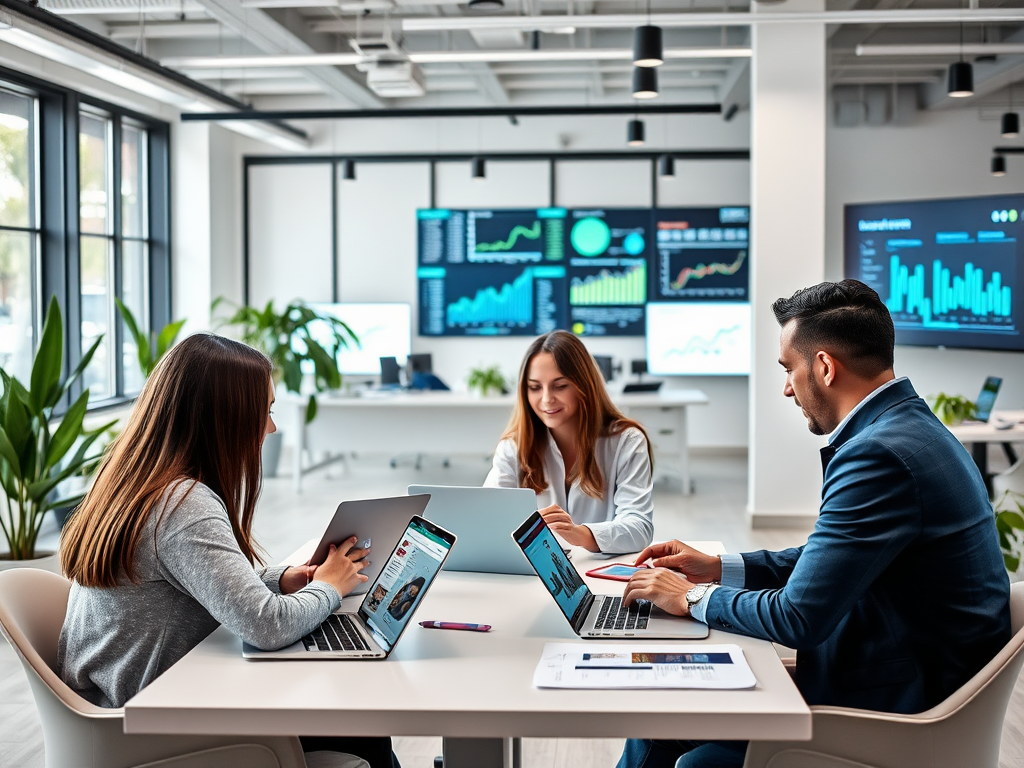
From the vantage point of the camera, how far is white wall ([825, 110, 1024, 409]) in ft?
29.2

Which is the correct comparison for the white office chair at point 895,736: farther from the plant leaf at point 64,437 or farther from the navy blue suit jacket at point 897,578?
the plant leaf at point 64,437

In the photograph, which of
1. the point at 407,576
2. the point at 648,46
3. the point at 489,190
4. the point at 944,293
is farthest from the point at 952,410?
the point at 489,190

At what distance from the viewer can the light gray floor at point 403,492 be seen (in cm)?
310

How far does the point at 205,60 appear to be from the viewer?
245 inches

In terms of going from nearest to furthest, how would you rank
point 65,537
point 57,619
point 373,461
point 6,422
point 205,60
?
point 65,537 < point 57,619 < point 6,422 < point 205,60 < point 373,461

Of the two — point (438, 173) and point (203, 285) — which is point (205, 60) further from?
point (438, 173)

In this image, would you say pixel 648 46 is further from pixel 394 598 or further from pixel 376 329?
pixel 376 329

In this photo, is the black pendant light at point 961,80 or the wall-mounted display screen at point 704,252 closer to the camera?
the black pendant light at point 961,80

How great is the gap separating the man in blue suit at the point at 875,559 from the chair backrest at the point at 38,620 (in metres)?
1.11

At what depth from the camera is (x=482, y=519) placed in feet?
7.48

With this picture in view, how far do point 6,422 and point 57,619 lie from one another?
2312 mm

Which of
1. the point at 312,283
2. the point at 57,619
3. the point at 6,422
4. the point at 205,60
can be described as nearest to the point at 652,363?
the point at 312,283

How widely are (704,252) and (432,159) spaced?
108 inches

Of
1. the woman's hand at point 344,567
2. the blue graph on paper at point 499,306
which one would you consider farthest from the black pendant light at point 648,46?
the blue graph on paper at point 499,306
